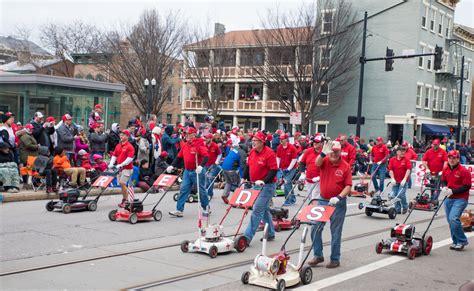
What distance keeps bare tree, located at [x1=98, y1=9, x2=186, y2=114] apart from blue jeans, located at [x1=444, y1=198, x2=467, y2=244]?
87.3 ft

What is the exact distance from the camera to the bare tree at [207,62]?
132 feet

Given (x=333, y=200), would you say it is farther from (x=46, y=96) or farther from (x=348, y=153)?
(x=46, y=96)

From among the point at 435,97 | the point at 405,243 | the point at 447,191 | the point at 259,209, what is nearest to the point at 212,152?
the point at 259,209

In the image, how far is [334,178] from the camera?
29.2 feet

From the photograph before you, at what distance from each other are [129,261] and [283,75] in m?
31.5

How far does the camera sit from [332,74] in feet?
126

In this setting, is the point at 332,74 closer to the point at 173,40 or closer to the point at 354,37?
the point at 354,37

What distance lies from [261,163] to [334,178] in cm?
162

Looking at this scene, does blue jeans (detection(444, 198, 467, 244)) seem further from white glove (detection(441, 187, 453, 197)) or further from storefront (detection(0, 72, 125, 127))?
storefront (detection(0, 72, 125, 127))

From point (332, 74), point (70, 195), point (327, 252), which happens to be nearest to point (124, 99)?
point (332, 74)

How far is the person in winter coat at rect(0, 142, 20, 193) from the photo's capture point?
1427 centimetres

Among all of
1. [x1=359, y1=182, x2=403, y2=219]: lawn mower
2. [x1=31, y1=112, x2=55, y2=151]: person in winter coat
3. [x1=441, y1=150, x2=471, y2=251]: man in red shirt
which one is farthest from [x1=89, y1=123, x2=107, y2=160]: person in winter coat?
[x1=441, y1=150, x2=471, y2=251]: man in red shirt

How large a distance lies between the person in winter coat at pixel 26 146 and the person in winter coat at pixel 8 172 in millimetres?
570

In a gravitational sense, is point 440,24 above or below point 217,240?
above
